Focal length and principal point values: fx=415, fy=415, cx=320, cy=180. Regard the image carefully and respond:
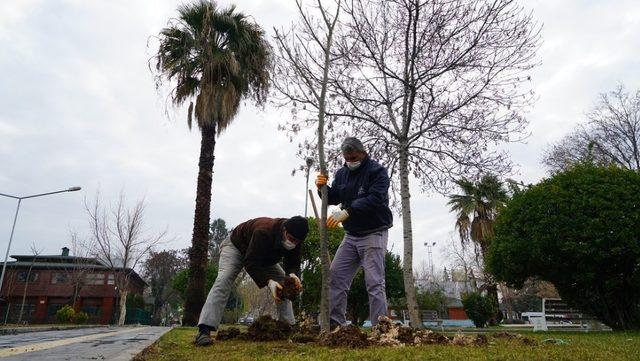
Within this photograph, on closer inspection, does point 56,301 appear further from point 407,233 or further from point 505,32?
point 505,32

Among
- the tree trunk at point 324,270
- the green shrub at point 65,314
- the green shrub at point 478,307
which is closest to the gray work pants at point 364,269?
the tree trunk at point 324,270

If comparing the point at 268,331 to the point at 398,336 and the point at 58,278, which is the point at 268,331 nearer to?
the point at 398,336

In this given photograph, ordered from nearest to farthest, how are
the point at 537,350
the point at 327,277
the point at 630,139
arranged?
the point at 537,350, the point at 327,277, the point at 630,139

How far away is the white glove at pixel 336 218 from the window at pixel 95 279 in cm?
3975

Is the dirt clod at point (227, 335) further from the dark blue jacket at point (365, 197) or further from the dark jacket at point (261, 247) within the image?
the dark blue jacket at point (365, 197)

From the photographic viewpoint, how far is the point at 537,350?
2.87m

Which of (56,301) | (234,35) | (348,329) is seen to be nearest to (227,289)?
(348,329)

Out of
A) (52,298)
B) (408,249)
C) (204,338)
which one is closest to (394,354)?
(204,338)

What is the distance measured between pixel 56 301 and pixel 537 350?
145 feet

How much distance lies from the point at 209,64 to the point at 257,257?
37.9 ft

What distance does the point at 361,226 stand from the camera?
431 centimetres

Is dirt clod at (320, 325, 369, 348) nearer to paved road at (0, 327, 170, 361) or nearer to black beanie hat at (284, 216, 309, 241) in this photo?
black beanie hat at (284, 216, 309, 241)

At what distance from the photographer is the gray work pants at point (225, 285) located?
4051 millimetres

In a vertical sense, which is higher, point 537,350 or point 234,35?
point 234,35
